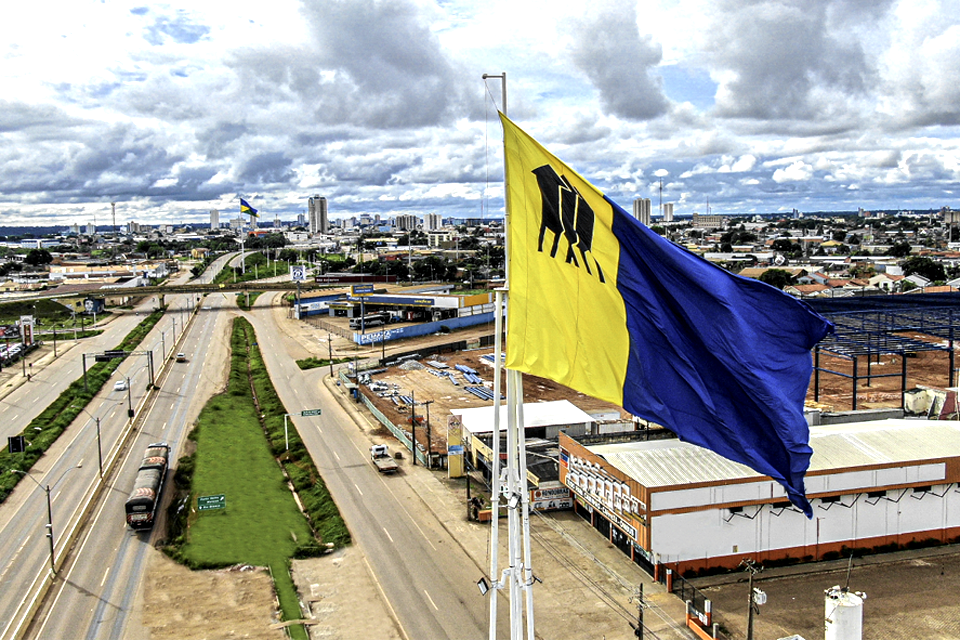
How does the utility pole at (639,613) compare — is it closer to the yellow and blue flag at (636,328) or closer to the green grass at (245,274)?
the yellow and blue flag at (636,328)

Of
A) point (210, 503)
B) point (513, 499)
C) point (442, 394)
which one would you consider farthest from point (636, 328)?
point (442, 394)

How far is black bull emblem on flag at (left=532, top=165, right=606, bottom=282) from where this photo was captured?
36.8 ft

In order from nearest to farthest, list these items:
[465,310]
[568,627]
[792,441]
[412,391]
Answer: [792,441] → [568,627] → [412,391] → [465,310]

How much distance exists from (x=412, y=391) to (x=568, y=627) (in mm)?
38788

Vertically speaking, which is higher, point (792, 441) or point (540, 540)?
point (792, 441)

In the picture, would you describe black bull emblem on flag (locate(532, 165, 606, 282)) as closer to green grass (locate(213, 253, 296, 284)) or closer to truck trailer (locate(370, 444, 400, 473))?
truck trailer (locate(370, 444, 400, 473))

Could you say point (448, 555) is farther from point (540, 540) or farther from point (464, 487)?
point (464, 487)

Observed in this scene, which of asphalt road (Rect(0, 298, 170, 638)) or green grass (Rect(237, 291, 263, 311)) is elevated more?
green grass (Rect(237, 291, 263, 311))

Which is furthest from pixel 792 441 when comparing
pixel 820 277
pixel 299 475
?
pixel 820 277

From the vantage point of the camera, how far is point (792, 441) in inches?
439

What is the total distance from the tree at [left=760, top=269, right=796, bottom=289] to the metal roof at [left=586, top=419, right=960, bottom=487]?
9317cm

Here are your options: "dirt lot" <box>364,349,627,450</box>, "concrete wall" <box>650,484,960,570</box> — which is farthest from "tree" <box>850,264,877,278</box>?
"concrete wall" <box>650,484,960,570</box>

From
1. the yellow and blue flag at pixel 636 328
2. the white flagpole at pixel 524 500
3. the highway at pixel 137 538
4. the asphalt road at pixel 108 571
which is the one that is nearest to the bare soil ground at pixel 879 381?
the highway at pixel 137 538

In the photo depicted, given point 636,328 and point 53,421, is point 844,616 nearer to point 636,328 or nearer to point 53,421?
point 636,328
